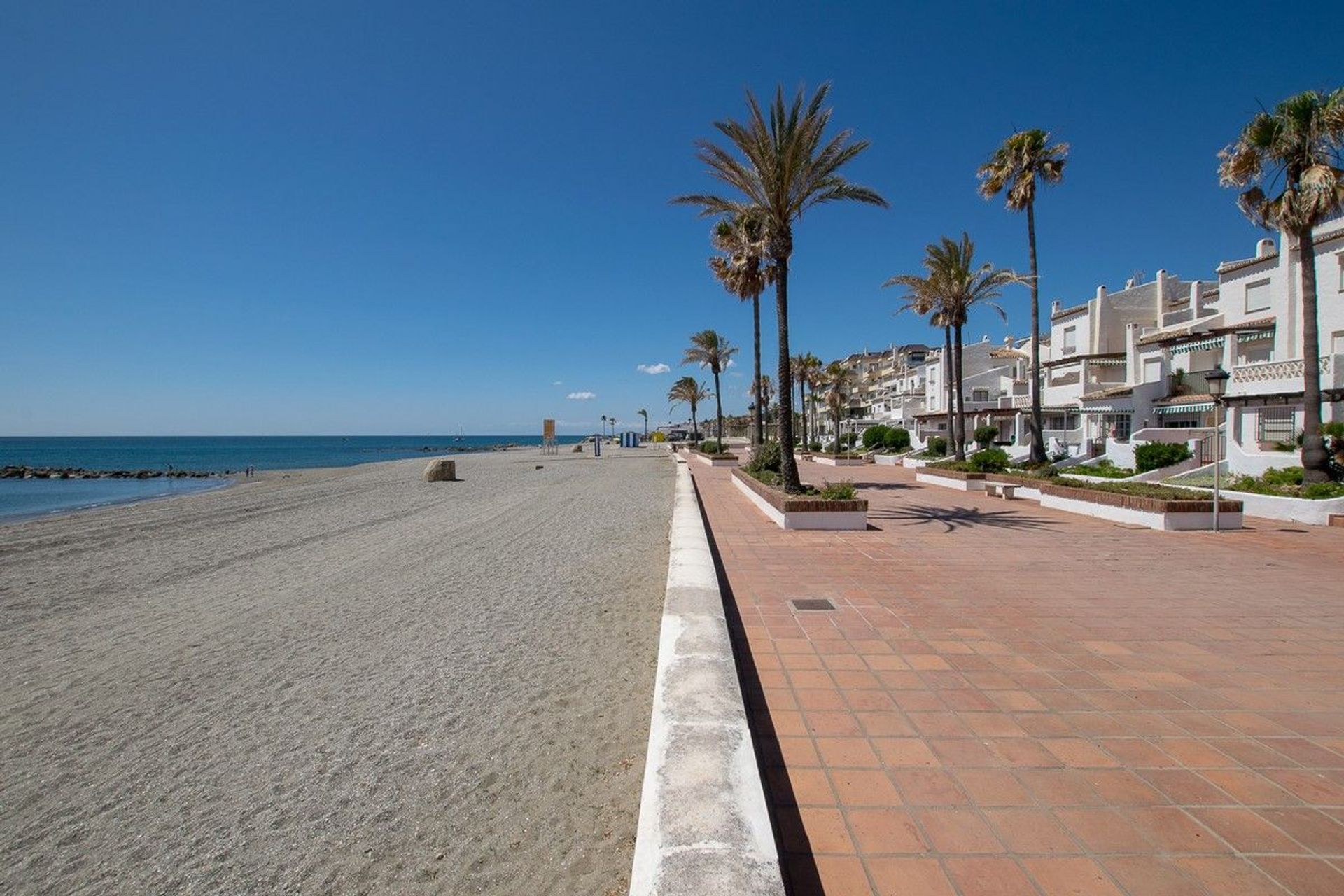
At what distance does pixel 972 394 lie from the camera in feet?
155

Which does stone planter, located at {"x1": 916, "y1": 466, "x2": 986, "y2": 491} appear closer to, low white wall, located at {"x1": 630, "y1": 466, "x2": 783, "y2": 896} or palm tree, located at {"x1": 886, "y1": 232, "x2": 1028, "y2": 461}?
palm tree, located at {"x1": 886, "y1": 232, "x2": 1028, "y2": 461}

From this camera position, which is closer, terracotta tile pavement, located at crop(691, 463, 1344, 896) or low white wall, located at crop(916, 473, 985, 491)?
terracotta tile pavement, located at crop(691, 463, 1344, 896)

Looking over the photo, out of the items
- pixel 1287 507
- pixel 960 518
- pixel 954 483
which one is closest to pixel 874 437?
pixel 954 483

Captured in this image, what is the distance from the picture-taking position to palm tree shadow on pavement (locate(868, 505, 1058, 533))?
10.8 metres

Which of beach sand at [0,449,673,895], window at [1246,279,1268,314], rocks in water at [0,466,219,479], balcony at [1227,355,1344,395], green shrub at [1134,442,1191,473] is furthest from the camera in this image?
rocks in water at [0,466,219,479]

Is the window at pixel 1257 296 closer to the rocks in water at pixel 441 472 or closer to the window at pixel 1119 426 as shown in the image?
the window at pixel 1119 426

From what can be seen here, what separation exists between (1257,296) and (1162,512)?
22502 mm

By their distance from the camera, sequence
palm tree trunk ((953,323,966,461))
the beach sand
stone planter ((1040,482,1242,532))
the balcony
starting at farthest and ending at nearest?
palm tree trunk ((953,323,966,461)), the balcony, stone planter ((1040,482,1242,532)), the beach sand

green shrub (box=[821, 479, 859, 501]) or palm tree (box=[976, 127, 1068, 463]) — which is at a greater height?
palm tree (box=[976, 127, 1068, 463])

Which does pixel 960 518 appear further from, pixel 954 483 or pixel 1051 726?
pixel 1051 726

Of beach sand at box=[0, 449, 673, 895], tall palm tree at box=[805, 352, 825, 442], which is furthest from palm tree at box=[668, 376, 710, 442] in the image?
beach sand at box=[0, 449, 673, 895]

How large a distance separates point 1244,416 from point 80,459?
109260 mm

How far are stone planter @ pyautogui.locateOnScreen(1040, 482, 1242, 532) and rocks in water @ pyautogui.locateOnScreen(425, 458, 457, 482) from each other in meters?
23.7

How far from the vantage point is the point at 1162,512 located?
400 inches
